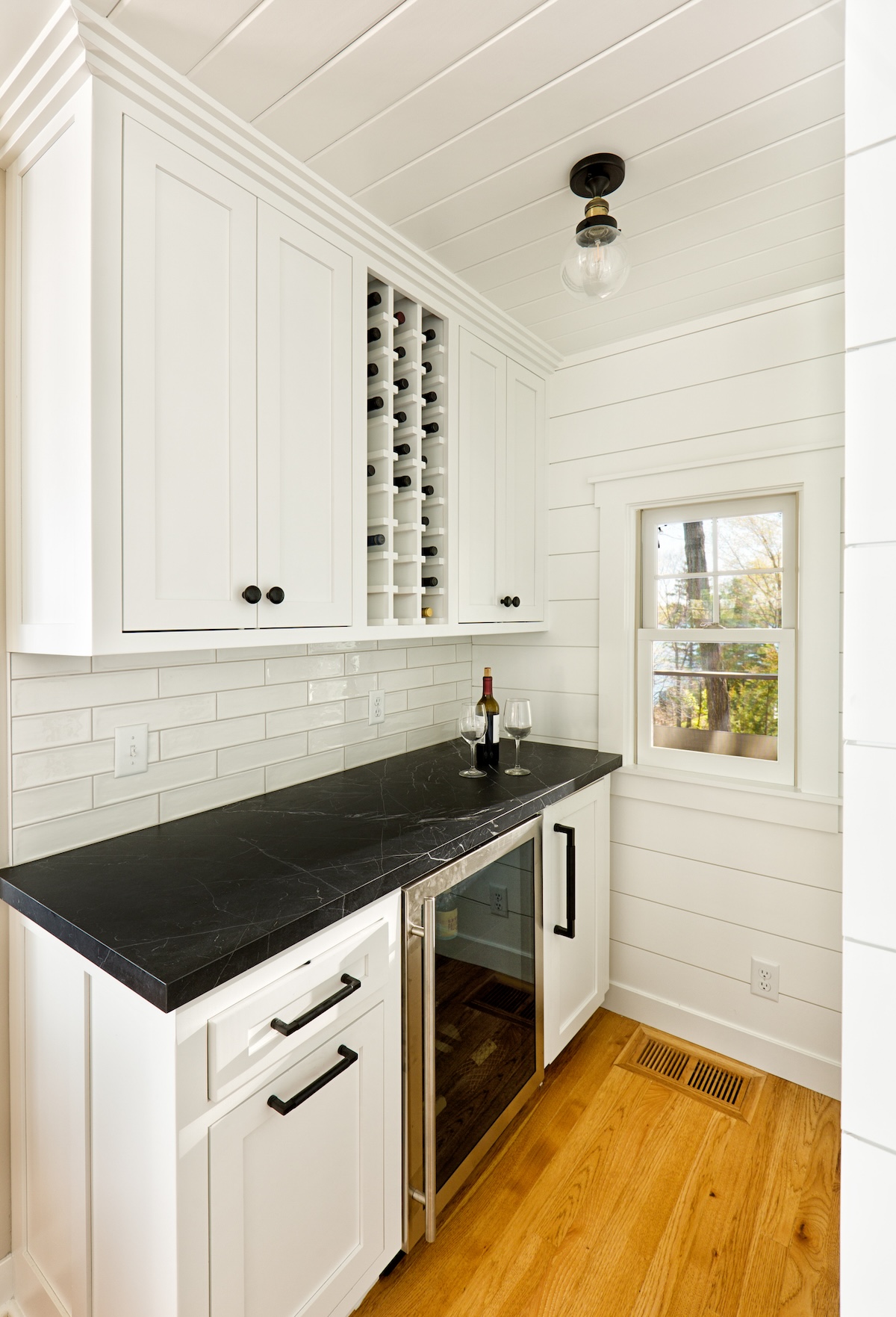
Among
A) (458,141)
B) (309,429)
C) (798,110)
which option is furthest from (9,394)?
(798,110)

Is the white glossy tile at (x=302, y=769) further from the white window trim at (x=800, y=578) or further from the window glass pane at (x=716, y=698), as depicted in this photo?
the window glass pane at (x=716, y=698)

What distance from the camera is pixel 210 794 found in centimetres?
173

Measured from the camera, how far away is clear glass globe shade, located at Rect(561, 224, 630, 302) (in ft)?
5.07

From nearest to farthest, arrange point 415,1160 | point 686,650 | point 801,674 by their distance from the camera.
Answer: point 415,1160, point 801,674, point 686,650

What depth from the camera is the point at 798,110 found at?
1323 mm

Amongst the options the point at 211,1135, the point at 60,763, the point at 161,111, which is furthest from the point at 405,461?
the point at 211,1135

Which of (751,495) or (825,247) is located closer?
(825,247)

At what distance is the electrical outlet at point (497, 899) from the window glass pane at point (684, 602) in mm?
1150

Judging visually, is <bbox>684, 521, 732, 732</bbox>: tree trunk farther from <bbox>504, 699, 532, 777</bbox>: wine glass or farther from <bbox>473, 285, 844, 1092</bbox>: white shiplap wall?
<bbox>504, 699, 532, 777</bbox>: wine glass

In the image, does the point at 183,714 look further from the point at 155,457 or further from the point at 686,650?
the point at 686,650

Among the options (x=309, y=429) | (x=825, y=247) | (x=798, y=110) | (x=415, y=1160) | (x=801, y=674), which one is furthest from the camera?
(x=801, y=674)

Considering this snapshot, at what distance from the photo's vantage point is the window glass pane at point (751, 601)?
2.17 meters

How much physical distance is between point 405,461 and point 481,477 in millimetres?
346

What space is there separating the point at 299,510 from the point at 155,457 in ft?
1.18
